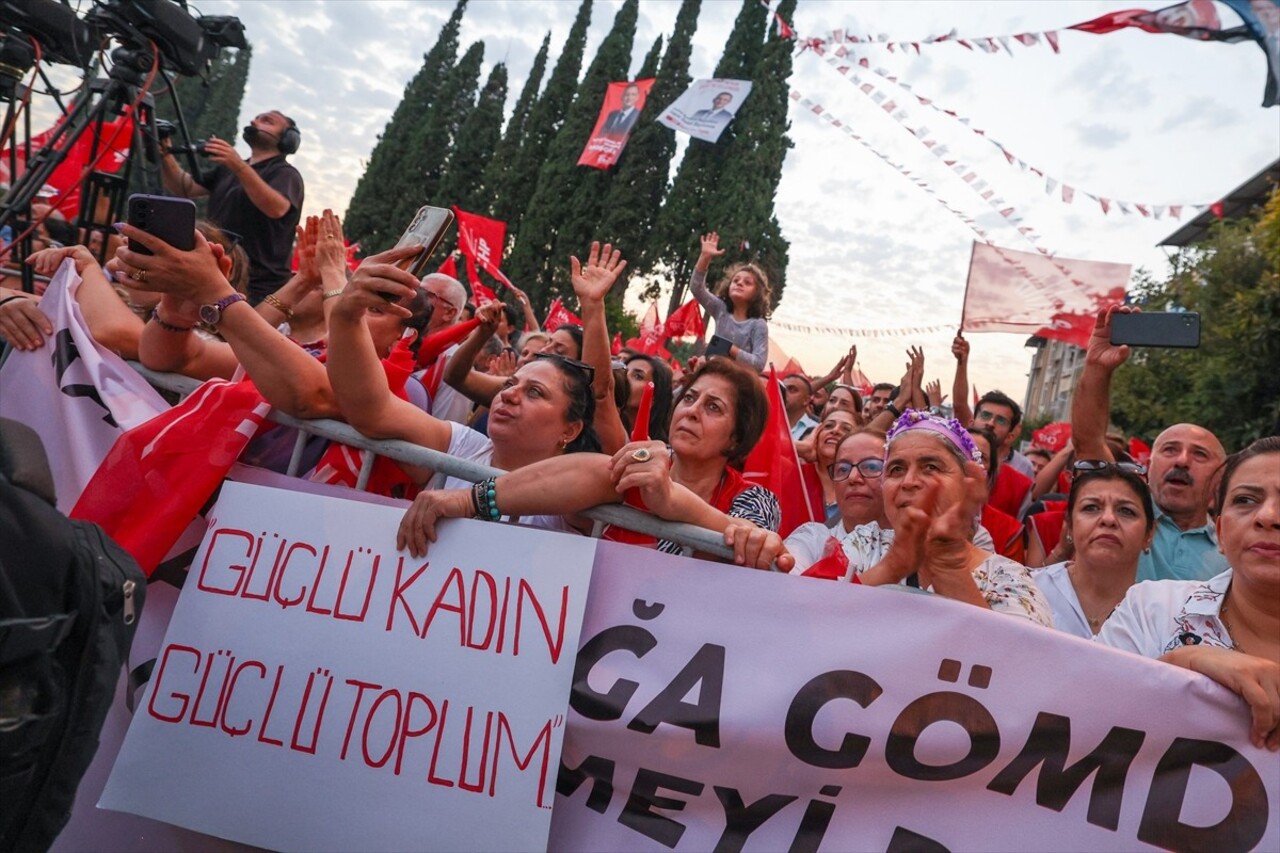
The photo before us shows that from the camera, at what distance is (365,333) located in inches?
98.0

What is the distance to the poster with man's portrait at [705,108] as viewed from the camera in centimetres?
2819

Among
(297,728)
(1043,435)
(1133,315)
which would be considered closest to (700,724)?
(297,728)

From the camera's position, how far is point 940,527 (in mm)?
1961

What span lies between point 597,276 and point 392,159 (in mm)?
38726

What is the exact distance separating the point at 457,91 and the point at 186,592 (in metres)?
41.4

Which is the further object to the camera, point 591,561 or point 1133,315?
point 1133,315

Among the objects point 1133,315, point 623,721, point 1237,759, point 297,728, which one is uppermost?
point 1133,315

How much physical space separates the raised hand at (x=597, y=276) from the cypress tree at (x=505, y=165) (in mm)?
32915

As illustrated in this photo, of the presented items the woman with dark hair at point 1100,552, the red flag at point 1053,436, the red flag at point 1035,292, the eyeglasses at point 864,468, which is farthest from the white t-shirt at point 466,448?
the red flag at point 1053,436

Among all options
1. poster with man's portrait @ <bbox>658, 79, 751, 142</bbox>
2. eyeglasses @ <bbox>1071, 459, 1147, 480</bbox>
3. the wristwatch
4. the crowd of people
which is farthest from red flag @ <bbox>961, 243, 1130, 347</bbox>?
poster with man's portrait @ <bbox>658, 79, 751, 142</bbox>

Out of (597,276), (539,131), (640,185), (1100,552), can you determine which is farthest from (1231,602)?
(539,131)

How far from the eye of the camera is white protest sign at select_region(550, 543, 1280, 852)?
1858mm

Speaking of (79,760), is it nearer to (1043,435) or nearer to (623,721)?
(623,721)

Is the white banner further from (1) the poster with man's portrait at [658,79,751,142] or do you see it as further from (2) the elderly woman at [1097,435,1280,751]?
(1) the poster with man's portrait at [658,79,751,142]
